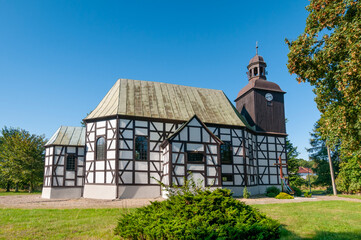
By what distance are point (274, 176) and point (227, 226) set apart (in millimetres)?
23215

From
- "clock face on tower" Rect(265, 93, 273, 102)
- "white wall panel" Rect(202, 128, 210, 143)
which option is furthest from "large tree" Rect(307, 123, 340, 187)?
"white wall panel" Rect(202, 128, 210, 143)

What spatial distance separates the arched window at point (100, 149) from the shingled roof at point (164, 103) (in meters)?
1.97

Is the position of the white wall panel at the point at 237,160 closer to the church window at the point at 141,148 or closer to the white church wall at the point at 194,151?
the white church wall at the point at 194,151

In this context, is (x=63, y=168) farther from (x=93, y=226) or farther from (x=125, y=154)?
(x=93, y=226)

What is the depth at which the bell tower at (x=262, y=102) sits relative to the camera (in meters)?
28.3

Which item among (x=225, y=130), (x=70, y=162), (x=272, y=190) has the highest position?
Answer: (x=225, y=130)

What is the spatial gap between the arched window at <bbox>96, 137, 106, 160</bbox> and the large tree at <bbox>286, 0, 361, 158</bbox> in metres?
15.7

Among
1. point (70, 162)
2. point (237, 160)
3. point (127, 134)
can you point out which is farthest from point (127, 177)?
point (237, 160)

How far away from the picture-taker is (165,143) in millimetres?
21359

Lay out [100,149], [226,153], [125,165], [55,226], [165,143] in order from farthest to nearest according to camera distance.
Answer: [226,153], [100,149], [165,143], [125,165], [55,226]

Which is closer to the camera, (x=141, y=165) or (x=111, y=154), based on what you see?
(x=111, y=154)

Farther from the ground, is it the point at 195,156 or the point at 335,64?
the point at 335,64

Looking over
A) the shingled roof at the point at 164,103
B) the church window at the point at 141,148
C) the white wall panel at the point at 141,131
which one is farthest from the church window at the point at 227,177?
the white wall panel at the point at 141,131

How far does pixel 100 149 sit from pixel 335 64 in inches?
692
